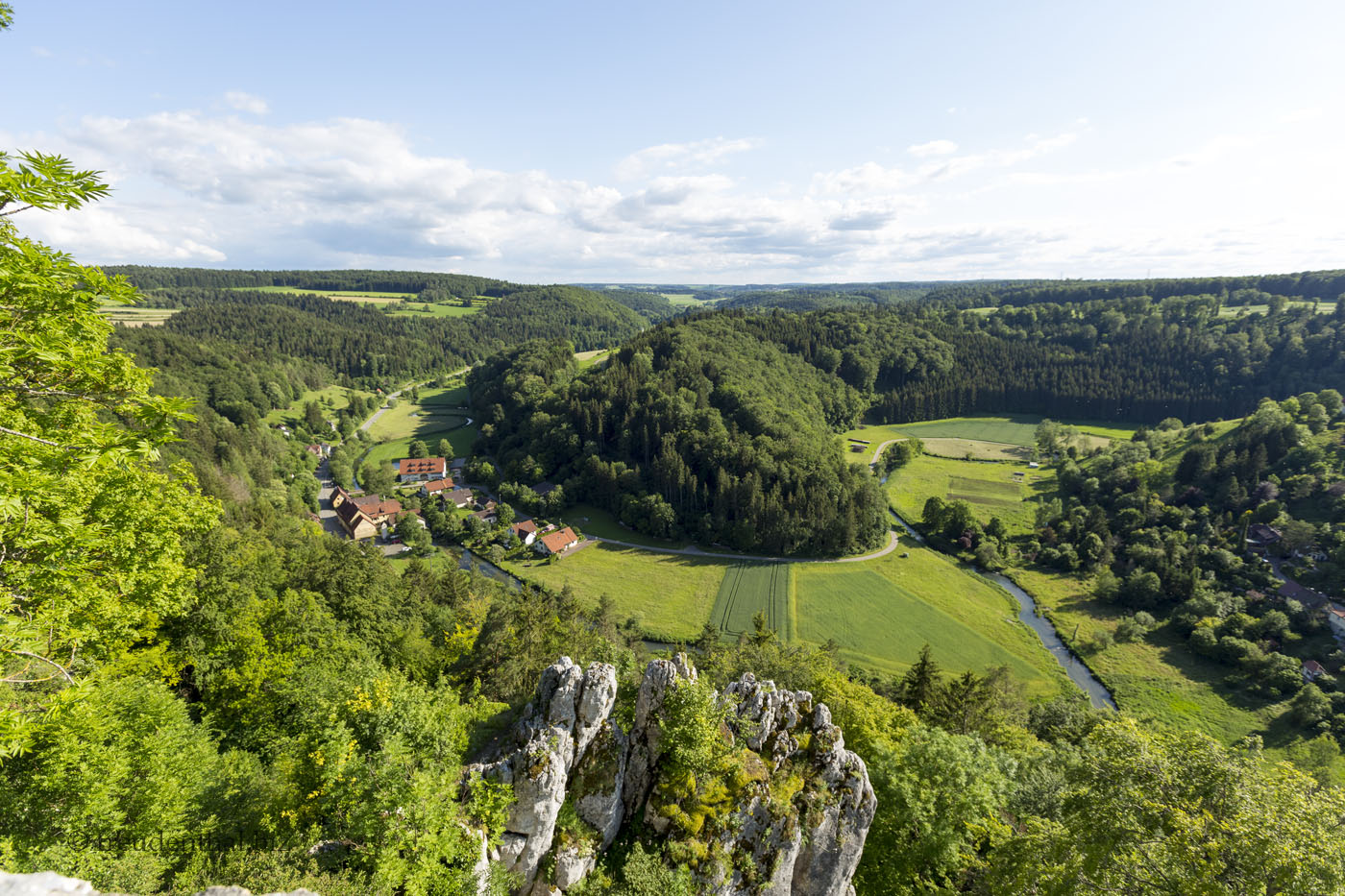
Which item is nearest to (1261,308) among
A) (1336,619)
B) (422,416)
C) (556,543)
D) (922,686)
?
(1336,619)

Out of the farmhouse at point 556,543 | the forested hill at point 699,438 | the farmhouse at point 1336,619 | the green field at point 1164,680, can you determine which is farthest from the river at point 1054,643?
the farmhouse at point 556,543

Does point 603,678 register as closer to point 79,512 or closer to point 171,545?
point 171,545

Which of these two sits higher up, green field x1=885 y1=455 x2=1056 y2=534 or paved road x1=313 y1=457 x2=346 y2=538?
paved road x1=313 y1=457 x2=346 y2=538

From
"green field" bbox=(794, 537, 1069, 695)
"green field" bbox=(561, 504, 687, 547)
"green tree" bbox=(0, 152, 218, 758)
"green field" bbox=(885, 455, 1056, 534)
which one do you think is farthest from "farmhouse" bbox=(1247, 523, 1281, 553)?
"green tree" bbox=(0, 152, 218, 758)

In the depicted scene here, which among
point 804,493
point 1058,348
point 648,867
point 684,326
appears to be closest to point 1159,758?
point 648,867

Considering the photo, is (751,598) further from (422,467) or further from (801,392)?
(801,392)

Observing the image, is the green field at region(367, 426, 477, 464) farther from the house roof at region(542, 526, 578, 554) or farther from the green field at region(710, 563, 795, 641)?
the green field at region(710, 563, 795, 641)
